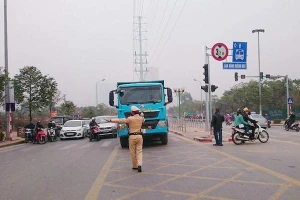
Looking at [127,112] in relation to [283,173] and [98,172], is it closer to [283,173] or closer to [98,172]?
[98,172]

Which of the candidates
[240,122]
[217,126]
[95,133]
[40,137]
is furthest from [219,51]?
[40,137]

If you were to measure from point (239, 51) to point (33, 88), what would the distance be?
1938 centimetres

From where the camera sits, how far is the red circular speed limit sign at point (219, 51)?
2020 centimetres

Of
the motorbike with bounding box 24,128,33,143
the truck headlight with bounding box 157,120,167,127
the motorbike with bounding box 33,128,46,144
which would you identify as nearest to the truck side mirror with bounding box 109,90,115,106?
the truck headlight with bounding box 157,120,167,127

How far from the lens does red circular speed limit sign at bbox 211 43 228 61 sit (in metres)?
20.2

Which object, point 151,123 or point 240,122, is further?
point 240,122

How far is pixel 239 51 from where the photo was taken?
21859 mm

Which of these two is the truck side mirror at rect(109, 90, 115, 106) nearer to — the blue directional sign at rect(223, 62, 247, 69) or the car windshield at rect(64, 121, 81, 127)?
the blue directional sign at rect(223, 62, 247, 69)

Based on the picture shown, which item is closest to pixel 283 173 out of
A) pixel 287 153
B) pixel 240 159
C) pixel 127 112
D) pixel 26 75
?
pixel 240 159

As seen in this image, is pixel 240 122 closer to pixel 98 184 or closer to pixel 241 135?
pixel 241 135

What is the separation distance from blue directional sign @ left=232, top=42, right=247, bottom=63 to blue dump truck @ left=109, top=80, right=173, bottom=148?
6959mm

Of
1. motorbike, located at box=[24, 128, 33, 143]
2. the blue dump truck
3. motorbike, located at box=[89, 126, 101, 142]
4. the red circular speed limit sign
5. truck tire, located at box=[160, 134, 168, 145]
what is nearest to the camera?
the blue dump truck

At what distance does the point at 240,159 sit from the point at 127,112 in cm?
605

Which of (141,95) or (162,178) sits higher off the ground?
(141,95)
